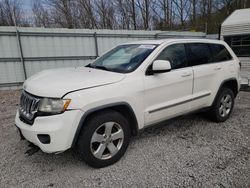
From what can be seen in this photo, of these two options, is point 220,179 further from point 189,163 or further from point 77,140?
point 77,140

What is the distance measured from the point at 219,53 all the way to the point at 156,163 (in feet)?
8.69

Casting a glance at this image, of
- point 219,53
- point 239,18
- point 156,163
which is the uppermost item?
point 239,18

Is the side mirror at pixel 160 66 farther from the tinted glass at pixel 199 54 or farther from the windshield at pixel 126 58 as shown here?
the tinted glass at pixel 199 54

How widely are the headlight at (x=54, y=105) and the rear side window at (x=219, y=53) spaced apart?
303 cm

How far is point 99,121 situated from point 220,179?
163 centimetres

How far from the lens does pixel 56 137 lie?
227cm

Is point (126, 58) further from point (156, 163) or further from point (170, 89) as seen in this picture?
point (156, 163)

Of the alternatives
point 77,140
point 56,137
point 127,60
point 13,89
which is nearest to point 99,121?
point 77,140

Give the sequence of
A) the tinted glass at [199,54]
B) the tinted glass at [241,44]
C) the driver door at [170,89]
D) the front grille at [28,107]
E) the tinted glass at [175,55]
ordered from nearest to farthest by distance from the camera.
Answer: the front grille at [28,107]
the driver door at [170,89]
the tinted glass at [175,55]
the tinted glass at [199,54]
the tinted glass at [241,44]

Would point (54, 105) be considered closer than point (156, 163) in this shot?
Yes

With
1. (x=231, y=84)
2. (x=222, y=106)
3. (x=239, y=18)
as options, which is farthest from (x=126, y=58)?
(x=239, y=18)

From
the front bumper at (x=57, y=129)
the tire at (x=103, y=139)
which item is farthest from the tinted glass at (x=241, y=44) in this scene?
the front bumper at (x=57, y=129)

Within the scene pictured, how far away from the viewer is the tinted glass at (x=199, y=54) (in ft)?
11.7

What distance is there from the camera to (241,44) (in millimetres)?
9812
